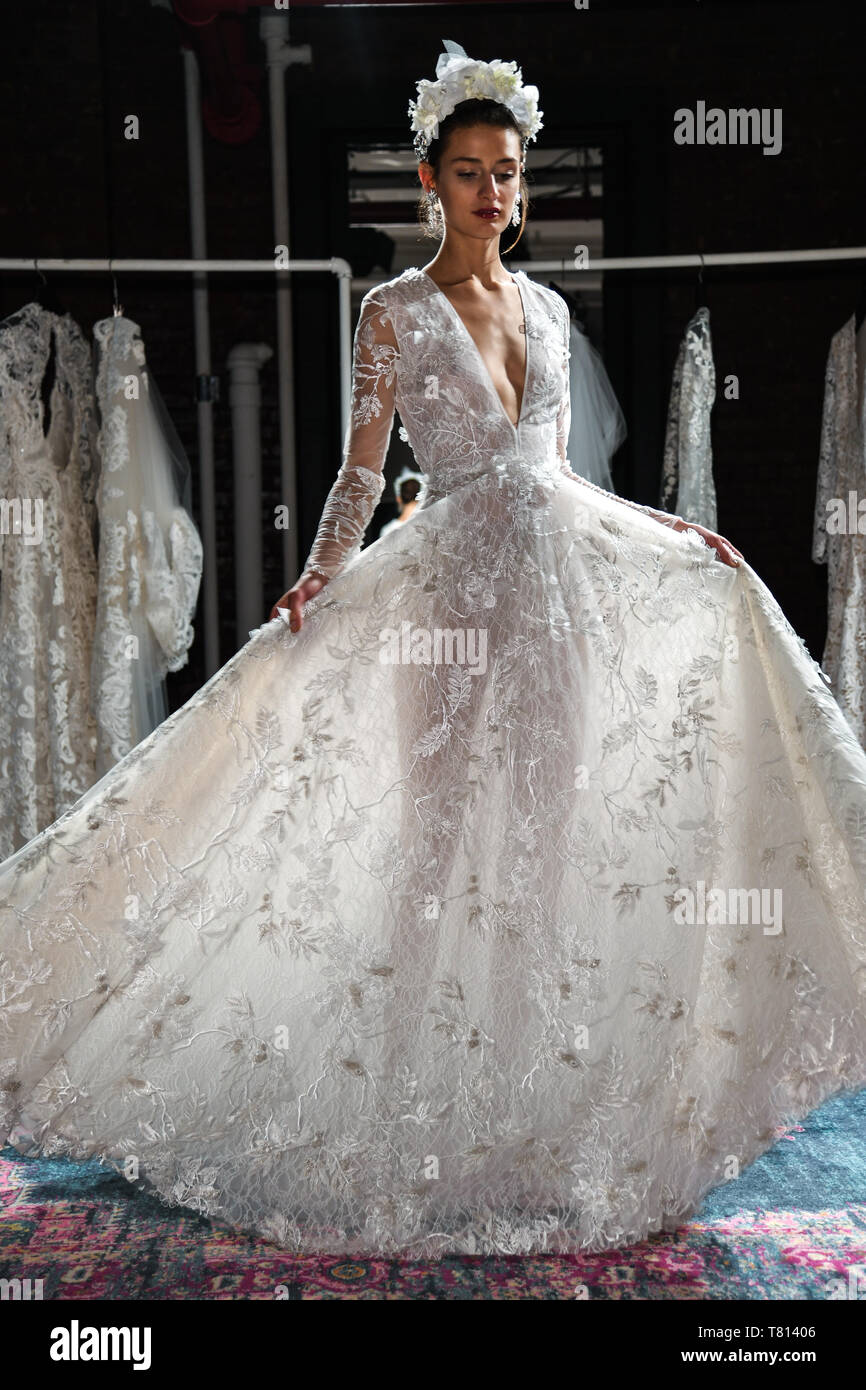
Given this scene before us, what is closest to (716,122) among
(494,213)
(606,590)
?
(494,213)

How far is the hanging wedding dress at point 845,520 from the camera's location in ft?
14.1

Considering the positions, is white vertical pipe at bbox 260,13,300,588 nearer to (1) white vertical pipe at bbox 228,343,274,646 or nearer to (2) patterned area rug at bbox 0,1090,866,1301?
(1) white vertical pipe at bbox 228,343,274,646

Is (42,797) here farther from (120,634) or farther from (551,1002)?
(551,1002)

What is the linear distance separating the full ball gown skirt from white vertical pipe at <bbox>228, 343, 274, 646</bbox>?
2.56m

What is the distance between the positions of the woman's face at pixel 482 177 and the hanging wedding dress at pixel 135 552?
1996 mm

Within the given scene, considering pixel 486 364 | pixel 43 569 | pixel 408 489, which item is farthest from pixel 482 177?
pixel 43 569

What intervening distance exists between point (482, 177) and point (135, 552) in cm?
216

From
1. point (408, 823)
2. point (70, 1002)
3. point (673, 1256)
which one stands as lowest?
point (673, 1256)

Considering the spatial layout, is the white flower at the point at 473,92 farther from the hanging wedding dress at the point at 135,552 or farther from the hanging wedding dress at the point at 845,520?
the hanging wedding dress at the point at 845,520

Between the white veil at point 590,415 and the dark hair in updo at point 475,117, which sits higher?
the dark hair in updo at point 475,117

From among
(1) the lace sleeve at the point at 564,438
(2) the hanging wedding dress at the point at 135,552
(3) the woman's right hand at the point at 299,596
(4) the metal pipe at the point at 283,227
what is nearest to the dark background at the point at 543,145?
(4) the metal pipe at the point at 283,227

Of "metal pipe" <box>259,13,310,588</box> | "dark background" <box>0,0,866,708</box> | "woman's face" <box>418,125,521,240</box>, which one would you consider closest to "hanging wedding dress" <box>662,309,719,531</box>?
"dark background" <box>0,0,866,708</box>

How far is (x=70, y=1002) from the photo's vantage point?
2143 millimetres

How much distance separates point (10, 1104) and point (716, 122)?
4.71 metres
